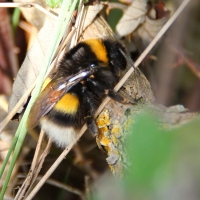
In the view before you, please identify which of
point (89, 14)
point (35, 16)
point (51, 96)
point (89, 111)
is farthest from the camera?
point (35, 16)

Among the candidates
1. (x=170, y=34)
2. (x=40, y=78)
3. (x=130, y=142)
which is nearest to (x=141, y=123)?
(x=130, y=142)

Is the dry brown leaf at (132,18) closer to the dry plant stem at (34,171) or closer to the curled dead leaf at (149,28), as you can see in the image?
the curled dead leaf at (149,28)

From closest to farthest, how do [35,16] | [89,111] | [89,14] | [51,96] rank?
1. [51,96]
2. [89,111]
3. [89,14]
4. [35,16]

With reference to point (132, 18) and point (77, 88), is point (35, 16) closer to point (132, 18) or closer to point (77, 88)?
point (132, 18)

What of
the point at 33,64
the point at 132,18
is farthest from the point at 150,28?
the point at 33,64

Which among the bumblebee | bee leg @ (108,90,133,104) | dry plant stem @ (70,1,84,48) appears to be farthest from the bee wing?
dry plant stem @ (70,1,84,48)

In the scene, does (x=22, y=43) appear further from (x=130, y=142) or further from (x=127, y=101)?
(x=130, y=142)

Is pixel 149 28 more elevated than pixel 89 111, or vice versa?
pixel 149 28
